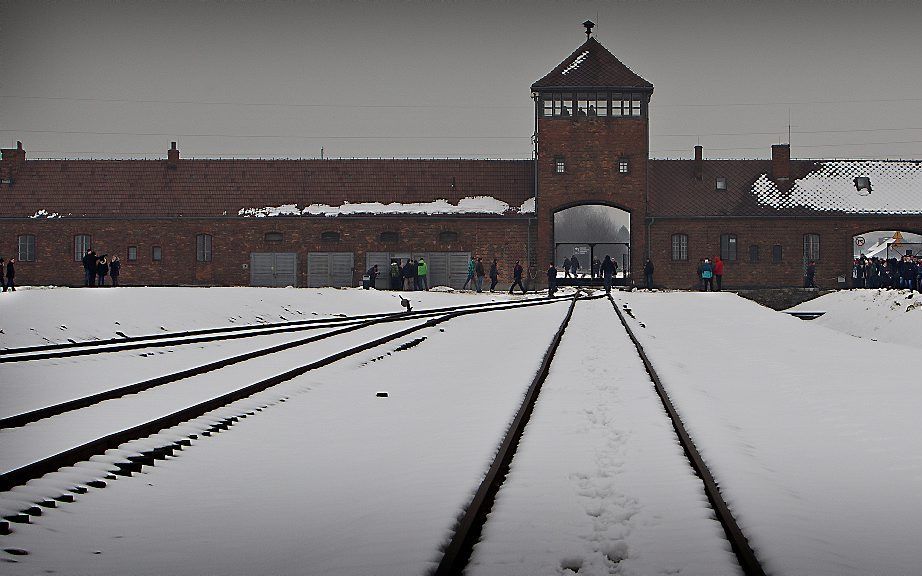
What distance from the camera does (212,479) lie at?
246 inches

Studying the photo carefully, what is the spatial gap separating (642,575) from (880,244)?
9990 centimetres

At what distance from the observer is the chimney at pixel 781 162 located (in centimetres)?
4759

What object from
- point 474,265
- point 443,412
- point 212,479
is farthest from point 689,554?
point 474,265

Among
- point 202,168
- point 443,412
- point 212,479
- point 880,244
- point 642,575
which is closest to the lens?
point 642,575

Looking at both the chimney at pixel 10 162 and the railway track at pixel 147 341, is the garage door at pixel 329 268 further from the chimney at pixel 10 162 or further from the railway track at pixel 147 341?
the railway track at pixel 147 341

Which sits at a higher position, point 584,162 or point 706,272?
point 584,162

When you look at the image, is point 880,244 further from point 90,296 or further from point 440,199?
point 90,296

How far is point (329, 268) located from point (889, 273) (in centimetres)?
2409

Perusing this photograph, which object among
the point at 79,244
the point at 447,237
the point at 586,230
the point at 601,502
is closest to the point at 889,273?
the point at 447,237

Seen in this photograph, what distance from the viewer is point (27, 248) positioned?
150ft

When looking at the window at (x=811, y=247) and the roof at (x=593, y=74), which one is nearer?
the roof at (x=593, y=74)

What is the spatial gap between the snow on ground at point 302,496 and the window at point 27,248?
39676mm

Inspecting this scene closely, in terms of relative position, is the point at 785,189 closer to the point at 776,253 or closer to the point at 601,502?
the point at 776,253

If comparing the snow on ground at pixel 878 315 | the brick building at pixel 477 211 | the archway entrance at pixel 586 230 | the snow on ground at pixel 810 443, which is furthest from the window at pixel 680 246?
the snow on ground at pixel 810 443
